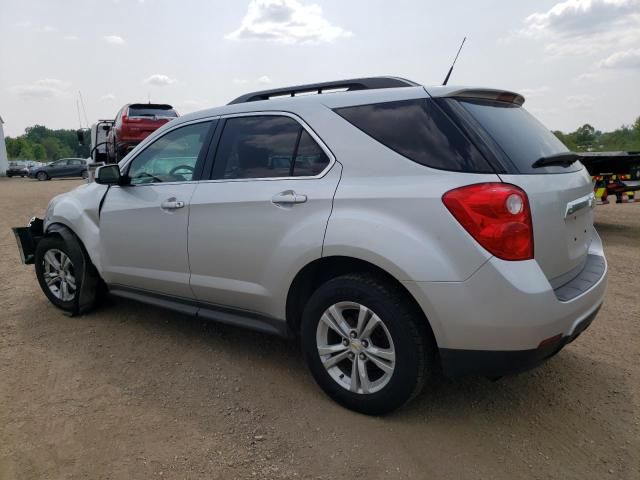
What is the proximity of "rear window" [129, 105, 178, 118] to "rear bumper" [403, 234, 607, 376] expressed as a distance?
A: 10.9 metres

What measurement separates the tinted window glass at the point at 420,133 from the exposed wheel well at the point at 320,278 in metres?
0.63

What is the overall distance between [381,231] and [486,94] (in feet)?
3.35

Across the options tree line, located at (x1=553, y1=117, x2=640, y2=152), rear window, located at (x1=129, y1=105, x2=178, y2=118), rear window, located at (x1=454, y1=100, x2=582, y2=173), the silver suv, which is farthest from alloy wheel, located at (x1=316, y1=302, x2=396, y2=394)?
tree line, located at (x1=553, y1=117, x2=640, y2=152)

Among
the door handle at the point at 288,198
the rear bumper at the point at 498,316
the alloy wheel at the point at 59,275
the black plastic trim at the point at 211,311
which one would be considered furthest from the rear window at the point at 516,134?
the alloy wheel at the point at 59,275

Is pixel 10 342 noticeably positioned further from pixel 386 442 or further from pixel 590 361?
pixel 590 361

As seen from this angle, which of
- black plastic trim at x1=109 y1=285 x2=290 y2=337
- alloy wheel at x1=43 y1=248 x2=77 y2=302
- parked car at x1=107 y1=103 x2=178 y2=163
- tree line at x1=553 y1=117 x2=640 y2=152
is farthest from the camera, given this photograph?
tree line at x1=553 y1=117 x2=640 y2=152

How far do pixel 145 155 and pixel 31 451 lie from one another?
2.26 metres

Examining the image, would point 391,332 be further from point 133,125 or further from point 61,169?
point 61,169

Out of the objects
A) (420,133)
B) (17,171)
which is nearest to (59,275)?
(420,133)

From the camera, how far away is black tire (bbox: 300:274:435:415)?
254 cm

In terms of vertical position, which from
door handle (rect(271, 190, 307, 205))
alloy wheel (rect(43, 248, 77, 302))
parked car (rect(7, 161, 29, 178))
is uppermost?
door handle (rect(271, 190, 307, 205))

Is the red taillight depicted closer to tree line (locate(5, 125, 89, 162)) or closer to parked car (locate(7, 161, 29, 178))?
parked car (locate(7, 161, 29, 178))

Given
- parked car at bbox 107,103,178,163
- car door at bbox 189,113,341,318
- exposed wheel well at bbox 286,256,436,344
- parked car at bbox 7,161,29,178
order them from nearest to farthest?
exposed wheel well at bbox 286,256,436,344, car door at bbox 189,113,341,318, parked car at bbox 107,103,178,163, parked car at bbox 7,161,29,178

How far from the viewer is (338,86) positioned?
3207mm
